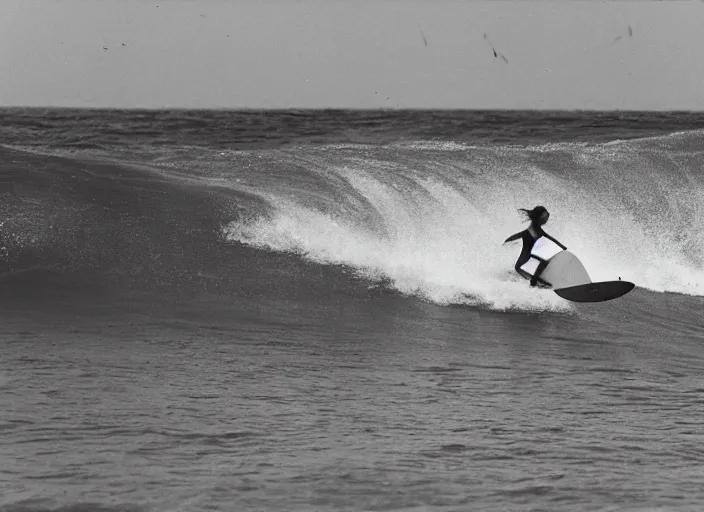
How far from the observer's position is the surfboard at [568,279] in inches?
385

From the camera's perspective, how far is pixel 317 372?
670cm

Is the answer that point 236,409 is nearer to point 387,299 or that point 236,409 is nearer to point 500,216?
point 387,299

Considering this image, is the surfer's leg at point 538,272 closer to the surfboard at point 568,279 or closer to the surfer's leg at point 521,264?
the surfboard at point 568,279

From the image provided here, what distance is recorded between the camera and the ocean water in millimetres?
4465

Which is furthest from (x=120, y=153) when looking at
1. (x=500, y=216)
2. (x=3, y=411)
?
(x=3, y=411)

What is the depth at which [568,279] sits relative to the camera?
391 inches

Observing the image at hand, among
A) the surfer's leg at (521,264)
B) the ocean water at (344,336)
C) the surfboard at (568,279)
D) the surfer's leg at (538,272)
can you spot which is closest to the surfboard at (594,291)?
the surfboard at (568,279)

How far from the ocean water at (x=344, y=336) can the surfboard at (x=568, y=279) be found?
0.17 metres

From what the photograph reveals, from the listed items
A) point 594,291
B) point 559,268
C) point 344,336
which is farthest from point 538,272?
point 344,336

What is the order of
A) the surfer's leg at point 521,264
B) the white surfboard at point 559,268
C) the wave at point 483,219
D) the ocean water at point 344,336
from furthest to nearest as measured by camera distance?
the wave at point 483,219 < the surfer's leg at point 521,264 < the white surfboard at point 559,268 < the ocean water at point 344,336

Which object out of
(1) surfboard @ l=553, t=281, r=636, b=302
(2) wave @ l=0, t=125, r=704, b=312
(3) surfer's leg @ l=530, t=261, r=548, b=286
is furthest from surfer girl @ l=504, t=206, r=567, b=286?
(1) surfboard @ l=553, t=281, r=636, b=302

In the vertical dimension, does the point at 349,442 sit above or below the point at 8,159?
below

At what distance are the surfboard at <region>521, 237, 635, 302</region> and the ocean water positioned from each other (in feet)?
0.56

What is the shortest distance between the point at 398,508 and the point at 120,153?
19348mm
